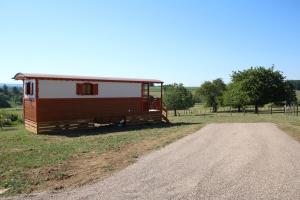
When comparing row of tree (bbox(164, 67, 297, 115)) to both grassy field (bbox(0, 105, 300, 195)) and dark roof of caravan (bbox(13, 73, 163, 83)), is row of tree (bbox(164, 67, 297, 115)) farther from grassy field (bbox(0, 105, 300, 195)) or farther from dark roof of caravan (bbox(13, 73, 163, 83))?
grassy field (bbox(0, 105, 300, 195))

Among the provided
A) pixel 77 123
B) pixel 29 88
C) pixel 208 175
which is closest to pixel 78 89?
pixel 77 123

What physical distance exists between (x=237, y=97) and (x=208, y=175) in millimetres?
45670

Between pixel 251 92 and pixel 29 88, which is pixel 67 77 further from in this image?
pixel 251 92

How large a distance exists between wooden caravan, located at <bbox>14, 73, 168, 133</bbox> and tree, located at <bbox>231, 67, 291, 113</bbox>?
2719cm

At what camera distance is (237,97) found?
5428cm

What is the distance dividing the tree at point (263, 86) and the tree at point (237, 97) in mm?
300

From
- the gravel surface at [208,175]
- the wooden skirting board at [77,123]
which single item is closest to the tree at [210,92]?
the wooden skirting board at [77,123]

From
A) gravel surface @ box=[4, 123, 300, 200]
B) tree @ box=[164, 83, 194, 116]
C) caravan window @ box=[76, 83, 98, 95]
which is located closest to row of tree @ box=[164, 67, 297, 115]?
tree @ box=[164, 83, 194, 116]

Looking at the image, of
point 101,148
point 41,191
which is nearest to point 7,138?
point 101,148

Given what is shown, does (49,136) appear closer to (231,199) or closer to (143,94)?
(143,94)

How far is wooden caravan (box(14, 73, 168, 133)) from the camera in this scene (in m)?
23.1

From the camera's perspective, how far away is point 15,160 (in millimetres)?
13344

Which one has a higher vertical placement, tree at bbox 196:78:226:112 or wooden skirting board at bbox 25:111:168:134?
tree at bbox 196:78:226:112

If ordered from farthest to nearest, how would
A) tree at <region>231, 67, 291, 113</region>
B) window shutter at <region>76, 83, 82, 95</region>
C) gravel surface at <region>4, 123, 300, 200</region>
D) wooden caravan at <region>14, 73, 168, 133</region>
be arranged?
tree at <region>231, 67, 291, 113</region>
window shutter at <region>76, 83, 82, 95</region>
wooden caravan at <region>14, 73, 168, 133</region>
gravel surface at <region>4, 123, 300, 200</region>
